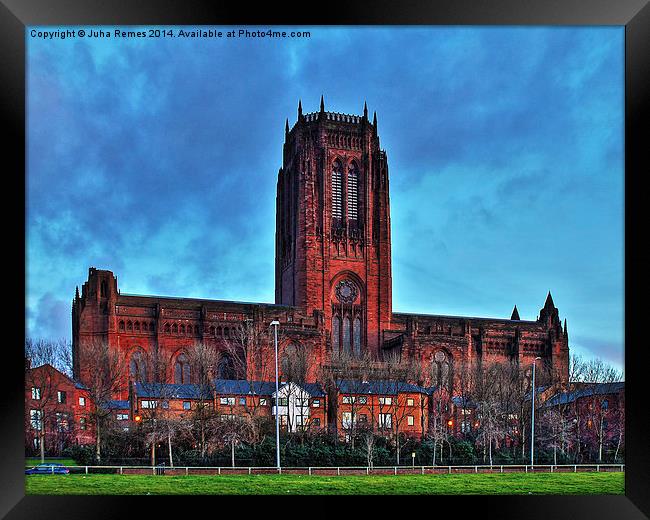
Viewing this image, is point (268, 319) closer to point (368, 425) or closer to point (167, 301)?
point (167, 301)

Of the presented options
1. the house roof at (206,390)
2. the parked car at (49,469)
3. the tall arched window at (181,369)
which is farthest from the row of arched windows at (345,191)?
the parked car at (49,469)

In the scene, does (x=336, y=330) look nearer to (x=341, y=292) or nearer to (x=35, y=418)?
(x=341, y=292)

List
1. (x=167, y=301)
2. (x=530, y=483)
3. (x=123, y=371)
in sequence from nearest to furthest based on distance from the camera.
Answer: (x=530, y=483), (x=123, y=371), (x=167, y=301)

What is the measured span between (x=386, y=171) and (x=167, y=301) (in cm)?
2091

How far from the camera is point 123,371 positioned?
132ft

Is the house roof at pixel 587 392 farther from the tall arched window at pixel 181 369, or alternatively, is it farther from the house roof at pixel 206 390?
the tall arched window at pixel 181 369

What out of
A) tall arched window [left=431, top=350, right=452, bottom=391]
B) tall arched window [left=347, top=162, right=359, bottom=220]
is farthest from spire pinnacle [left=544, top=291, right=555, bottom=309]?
tall arched window [left=347, top=162, right=359, bottom=220]

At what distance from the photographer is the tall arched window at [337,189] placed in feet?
192

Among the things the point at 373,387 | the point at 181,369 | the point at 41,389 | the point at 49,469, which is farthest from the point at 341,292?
the point at 49,469
